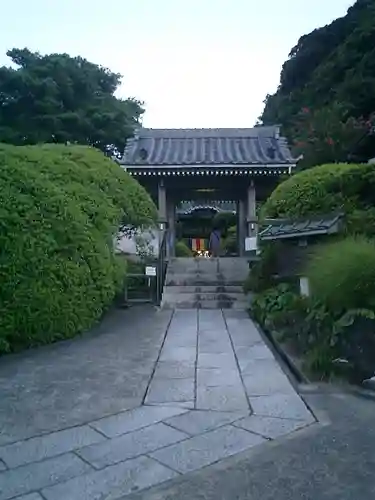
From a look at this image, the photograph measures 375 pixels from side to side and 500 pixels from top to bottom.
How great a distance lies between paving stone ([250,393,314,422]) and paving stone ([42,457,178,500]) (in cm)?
127

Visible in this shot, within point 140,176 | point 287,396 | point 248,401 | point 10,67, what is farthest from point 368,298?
point 10,67

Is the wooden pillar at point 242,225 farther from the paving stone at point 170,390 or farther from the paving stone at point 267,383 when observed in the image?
the paving stone at point 170,390

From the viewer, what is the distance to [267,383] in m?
4.77

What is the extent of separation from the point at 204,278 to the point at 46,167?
18.1 feet

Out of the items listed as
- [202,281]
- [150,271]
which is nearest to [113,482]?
[150,271]

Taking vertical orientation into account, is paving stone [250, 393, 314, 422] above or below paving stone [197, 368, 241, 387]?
below

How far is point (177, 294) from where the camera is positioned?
35.2 feet

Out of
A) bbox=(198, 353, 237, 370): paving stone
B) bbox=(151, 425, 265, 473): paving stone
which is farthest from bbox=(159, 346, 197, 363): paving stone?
bbox=(151, 425, 265, 473): paving stone

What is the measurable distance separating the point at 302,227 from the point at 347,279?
2.74m

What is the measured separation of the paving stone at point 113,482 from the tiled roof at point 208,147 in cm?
1217

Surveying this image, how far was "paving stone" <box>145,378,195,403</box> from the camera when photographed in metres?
4.28

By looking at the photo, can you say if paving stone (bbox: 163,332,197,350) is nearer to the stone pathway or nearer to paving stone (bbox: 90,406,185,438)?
the stone pathway

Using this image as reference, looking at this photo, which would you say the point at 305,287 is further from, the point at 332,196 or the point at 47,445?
the point at 47,445

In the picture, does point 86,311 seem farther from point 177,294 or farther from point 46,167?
point 177,294
